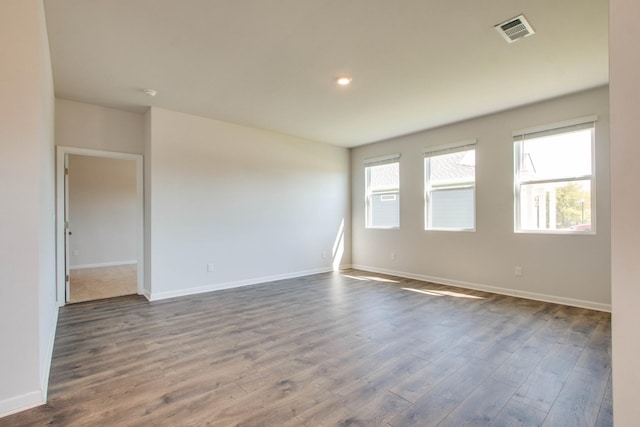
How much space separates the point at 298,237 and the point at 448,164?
9.71 feet

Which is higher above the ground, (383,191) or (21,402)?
(383,191)

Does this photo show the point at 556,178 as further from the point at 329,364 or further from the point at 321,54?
the point at 329,364

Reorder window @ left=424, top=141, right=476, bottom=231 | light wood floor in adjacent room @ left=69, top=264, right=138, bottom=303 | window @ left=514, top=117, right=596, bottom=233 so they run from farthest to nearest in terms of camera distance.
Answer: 1. window @ left=424, top=141, right=476, bottom=231
2. light wood floor in adjacent room @ left=69, top=264, right=138, bottom=303
3. window @ left=514, top=117, right=596, bottom=233

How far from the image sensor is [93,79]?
11.4ft

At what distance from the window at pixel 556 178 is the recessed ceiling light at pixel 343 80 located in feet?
8.66

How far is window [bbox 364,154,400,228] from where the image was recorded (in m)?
6.06

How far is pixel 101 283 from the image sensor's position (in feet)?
→ 17.9

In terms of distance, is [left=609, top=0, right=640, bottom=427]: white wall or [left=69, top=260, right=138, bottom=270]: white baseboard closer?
[left=609, top=0, right=640, bottom=427]: white wall

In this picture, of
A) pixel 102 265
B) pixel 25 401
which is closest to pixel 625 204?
pixel 25 401

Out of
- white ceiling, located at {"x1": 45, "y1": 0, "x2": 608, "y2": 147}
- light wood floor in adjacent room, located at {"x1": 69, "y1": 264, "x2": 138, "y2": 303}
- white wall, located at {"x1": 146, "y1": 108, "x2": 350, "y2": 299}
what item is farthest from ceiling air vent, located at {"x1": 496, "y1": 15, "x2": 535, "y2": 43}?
light wood floor in adjacent room, located at {"x1": 69, "y1": 264, "x2": 138, "y2": 303}

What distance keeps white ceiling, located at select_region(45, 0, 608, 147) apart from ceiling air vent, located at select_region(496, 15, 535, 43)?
63mm

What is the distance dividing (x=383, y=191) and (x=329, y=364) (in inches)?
171

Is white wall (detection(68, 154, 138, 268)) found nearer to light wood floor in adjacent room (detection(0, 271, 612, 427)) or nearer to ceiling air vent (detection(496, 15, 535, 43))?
light wood floor in adjacent room (detection(0, 271, 612, 427))

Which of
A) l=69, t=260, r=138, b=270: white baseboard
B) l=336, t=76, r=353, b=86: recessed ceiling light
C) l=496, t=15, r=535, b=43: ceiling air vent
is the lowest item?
l=69, t=260, r=138, b=270: white baseboard
